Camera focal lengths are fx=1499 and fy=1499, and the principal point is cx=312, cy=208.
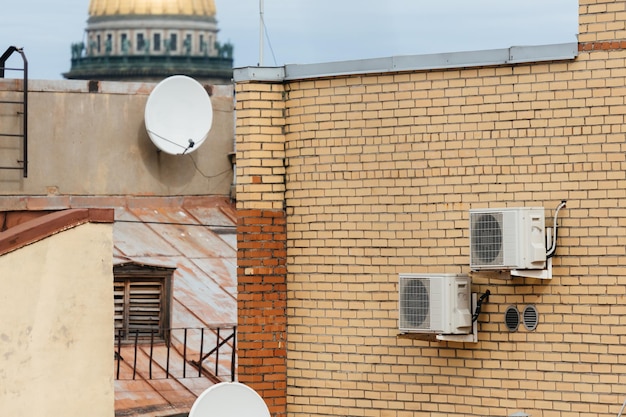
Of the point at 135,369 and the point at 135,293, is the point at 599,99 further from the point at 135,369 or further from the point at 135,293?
the point at 135,293

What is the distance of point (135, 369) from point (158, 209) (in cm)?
401

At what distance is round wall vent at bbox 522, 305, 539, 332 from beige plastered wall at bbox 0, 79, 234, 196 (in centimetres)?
1155

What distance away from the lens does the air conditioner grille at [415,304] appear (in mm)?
13070

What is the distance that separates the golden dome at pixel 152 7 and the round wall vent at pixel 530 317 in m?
150

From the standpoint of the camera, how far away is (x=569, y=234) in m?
12.9

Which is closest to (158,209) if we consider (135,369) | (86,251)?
(135,369)

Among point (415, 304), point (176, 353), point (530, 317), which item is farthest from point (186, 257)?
point (530, 317)

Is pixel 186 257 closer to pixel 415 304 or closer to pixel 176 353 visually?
pixel 176 353

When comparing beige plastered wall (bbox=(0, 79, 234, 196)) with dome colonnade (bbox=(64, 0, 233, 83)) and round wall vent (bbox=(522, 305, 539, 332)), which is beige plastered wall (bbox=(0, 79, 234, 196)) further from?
dome colonnade (bbox=(64, 0, 233, 83))

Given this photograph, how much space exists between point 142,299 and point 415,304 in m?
9.70

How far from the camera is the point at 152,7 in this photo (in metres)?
161

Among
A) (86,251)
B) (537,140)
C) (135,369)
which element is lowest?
(135,369)

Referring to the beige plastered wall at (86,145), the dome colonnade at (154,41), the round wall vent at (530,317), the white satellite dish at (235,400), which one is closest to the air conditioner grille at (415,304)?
the round wall vent at (530,317)

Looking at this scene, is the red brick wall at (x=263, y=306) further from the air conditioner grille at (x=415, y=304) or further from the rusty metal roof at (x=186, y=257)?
the rusty metal roof at (x=186, y=257)
